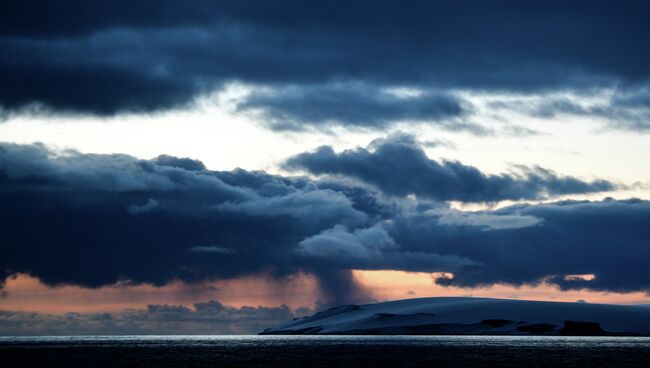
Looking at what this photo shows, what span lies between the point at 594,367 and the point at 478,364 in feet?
53.7

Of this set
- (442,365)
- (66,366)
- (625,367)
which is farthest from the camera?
(66,366)

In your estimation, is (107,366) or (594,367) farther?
(107,366)

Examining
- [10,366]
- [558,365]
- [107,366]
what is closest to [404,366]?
[558,365]

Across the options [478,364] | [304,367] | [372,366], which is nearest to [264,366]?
[304,367]

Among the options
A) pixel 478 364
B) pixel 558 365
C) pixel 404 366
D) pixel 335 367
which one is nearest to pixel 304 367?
pixel 335 367

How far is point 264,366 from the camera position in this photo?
11362cm

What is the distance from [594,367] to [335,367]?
3565cm

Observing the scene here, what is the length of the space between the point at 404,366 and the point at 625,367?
3003 cm

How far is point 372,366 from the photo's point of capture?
A: 11131 cm

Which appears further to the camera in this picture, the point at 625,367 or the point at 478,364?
the point at 478,364

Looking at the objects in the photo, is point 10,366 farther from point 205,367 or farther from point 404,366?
point 404,366

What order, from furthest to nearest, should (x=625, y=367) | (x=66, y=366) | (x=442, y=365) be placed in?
(x=66, y=366), (x=442, y=365), (x=625, y=367)

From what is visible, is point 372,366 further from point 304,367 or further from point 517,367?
point 517,367

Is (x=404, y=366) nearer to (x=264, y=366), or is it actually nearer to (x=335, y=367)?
(x=335, y=367)
